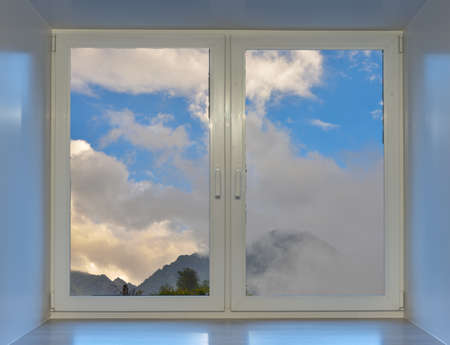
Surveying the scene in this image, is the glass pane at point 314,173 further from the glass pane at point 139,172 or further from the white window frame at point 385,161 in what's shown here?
the glass pane at point 139,172

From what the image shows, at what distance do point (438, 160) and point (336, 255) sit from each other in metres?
1.06

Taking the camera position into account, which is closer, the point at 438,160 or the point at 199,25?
the point at 438,160

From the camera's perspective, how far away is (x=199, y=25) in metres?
4.04

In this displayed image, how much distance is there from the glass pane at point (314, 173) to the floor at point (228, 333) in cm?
34

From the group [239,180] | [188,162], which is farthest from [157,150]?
[239,180]

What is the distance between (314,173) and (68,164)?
1779 millimetres

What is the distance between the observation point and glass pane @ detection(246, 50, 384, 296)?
4145mm

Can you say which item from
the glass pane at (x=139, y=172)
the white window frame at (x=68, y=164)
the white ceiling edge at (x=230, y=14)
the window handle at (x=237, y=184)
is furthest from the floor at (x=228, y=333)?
the white ceiling edge at (x=230, y=14)

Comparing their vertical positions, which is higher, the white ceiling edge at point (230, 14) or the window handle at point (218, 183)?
the white ceiling edge at point (230, 14)

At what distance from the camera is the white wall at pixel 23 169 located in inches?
129

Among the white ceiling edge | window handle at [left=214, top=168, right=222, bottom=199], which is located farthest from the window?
the white ceiling edge

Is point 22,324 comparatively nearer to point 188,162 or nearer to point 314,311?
point 188,162

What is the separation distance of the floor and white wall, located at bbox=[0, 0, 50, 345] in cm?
23

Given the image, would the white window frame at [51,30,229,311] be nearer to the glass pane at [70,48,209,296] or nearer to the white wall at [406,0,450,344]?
the glass pane at [70,48,209,296]
